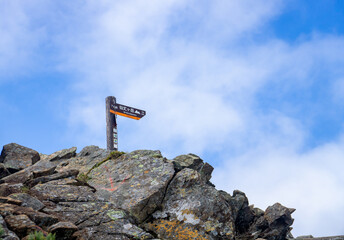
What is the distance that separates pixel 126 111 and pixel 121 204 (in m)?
13.7

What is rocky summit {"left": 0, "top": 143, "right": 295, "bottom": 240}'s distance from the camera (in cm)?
1225

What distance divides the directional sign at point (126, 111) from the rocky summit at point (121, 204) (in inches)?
293

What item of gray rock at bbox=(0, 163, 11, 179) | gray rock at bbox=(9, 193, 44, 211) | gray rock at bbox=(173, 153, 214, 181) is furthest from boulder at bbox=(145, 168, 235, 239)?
gray rock at bbox=(0, 163, 11, 179)

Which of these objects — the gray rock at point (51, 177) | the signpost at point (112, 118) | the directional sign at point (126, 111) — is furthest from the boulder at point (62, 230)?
the directional sign at point (126, 111)

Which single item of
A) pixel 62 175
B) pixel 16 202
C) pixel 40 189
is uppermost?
pixel 62 175

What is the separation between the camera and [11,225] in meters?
11.0

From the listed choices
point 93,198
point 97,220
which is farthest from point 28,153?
point 97,220

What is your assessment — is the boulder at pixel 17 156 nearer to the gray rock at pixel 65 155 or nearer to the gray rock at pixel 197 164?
the gray rock at pixel 65 155

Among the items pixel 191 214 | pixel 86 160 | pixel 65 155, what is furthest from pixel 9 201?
pixel 65 155

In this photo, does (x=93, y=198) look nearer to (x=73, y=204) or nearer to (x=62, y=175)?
(x=73, y=204)

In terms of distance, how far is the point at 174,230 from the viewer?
14953 mm

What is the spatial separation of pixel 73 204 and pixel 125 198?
95.6 inches

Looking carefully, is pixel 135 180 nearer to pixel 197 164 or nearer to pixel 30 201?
pixel 30 201

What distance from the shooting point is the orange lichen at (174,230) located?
580 inches
